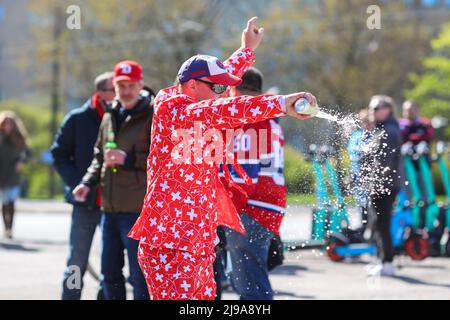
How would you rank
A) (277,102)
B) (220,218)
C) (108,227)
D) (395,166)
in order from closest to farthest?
(277,102) < (220,218) < (108,227) < (395,166)

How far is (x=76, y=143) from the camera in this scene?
753cm

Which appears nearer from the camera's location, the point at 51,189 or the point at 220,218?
the point at 220,218

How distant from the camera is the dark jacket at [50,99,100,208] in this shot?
748 cm

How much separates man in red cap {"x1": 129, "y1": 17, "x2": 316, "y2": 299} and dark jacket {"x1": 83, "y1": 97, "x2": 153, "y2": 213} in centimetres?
176

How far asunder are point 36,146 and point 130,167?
34237 millimetres

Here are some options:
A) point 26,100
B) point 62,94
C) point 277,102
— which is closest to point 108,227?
point 277,102

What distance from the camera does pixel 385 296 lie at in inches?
341

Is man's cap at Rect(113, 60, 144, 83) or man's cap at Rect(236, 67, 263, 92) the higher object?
man's cap at Rect(113, 60, 144, 83)

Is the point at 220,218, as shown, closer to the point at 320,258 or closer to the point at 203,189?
the point at 203,189

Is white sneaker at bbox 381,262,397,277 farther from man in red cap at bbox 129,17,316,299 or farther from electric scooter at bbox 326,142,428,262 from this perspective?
man in red cap at bbox 129,17,316,299

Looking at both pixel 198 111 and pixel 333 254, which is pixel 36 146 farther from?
pixel 198 111

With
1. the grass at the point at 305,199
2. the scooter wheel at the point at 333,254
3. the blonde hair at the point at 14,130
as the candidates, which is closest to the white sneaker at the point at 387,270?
the scooter wheel at the point at 333,254

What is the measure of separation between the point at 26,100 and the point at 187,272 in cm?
6105

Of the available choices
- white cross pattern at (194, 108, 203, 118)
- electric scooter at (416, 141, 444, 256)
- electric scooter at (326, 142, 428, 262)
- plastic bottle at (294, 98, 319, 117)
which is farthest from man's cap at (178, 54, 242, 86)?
electric scooter at (416, 141, 444, 256)
